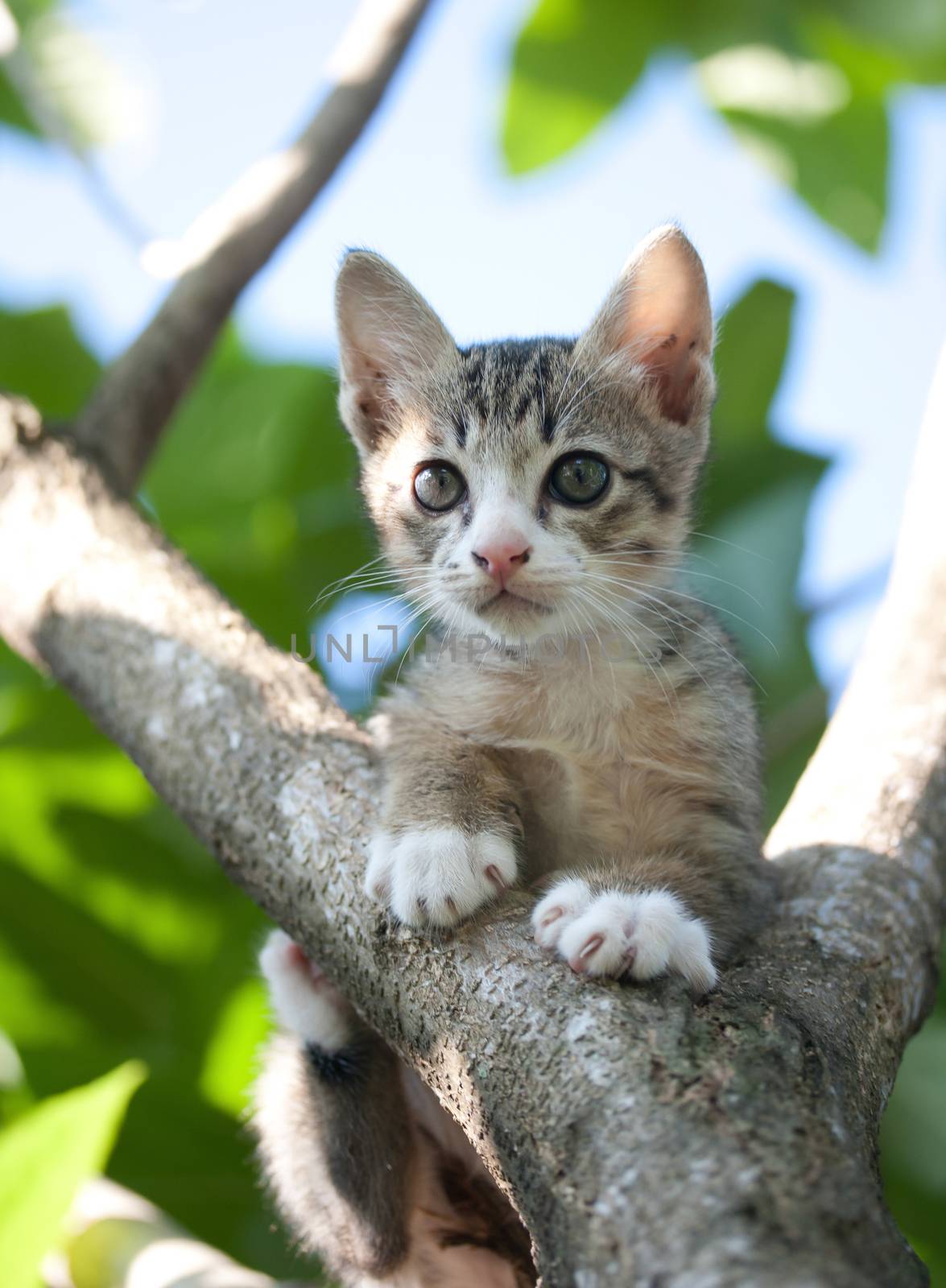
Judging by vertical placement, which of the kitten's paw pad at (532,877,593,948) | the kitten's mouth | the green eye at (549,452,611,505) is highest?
the green eye at (549,452,611,505)

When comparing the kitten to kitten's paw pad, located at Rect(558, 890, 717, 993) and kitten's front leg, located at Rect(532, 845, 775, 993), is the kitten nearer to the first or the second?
kitten's front leg, located at Rect(532, 845, 775, 993)

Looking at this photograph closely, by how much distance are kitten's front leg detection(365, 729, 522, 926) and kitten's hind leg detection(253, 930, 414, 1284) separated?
1.46ft

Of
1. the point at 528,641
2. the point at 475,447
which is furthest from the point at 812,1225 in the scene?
the point at 475,447

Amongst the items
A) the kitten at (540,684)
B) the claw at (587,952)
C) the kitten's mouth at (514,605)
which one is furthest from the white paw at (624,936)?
the kitten's mouth at (514,605)

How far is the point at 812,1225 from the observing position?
3.12 feet

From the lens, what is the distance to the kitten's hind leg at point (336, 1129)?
6.23 ft

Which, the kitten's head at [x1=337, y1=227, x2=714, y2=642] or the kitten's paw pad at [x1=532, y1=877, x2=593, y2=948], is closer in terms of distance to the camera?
the kitten's paw pad at [x1=532, y1=877, x2=593, y2=948]

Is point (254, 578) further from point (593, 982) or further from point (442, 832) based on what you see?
point (593, 982)

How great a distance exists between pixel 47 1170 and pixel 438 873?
860mm

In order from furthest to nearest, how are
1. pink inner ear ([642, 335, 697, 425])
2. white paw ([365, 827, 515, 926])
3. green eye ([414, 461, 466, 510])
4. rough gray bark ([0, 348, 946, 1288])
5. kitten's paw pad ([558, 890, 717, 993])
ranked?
pink inner ear ([642, 335, 697, 425]), green eye ([414, 461, 466, 510]), white paw ([365, 827, 515, 926]), kitten's paw pad ([558, 890, 717, 993]), rough gray bark ([0, 348, 946, 1288])

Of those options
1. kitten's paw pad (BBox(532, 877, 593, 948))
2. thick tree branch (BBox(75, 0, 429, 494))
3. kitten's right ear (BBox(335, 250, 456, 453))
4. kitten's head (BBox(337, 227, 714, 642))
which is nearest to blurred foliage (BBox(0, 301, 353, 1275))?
kitten's right ear (BBox(335, 250, 456, 453))

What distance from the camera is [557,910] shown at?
1.44 metres

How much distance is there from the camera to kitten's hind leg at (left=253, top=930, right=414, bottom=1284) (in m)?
1.90

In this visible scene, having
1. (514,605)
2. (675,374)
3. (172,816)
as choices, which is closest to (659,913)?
(514,605)
